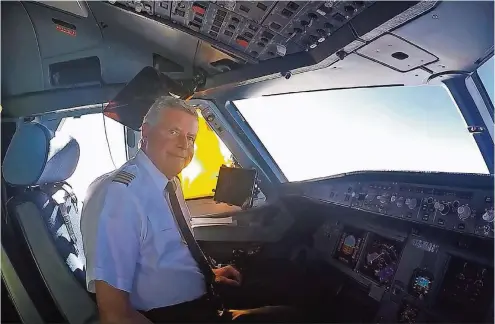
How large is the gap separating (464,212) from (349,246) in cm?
76

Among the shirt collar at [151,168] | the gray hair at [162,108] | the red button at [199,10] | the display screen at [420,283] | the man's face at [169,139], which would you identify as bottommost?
the display screen at [420,283]

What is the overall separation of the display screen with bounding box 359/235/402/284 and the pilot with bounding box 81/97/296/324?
535 millimetres

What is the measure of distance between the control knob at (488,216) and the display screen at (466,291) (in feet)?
0.63

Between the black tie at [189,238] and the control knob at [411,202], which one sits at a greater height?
the control knob at [411,202]

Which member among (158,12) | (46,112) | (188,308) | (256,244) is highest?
(158,12)

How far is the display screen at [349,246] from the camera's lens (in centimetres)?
211

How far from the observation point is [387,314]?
1.79 meters

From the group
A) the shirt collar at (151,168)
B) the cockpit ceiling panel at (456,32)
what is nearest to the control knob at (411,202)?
the cockpit ceiling panel at (456,32)

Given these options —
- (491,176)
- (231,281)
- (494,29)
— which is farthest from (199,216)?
(494,29)

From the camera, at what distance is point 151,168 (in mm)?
1421

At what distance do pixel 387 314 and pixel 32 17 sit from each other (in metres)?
2.08

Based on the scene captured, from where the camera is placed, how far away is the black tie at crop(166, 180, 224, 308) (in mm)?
1510

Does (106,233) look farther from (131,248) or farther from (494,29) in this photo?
(494,29)

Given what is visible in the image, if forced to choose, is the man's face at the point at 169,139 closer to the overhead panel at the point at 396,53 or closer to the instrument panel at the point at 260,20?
the instrument panel at the point at 260,20
